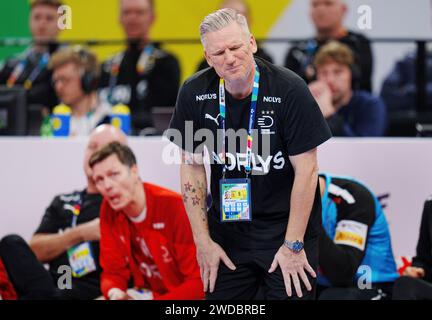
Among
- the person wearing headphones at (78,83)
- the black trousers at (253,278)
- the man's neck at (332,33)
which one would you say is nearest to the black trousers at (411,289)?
the black trousers at (253,278)

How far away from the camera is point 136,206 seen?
365 cm

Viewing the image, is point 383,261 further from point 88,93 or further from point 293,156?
point 88,93

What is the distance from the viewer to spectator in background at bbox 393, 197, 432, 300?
3.36 m

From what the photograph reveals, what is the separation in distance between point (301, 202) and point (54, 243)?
1.65m

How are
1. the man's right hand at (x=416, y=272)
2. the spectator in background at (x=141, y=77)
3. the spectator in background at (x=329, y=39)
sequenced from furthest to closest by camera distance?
the spectator in background at (x=141, y=77) → the spectator in background at (x=329, y=39) → the man's right hand at (x=416, y=272)

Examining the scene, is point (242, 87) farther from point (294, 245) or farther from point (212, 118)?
point (294, 245)

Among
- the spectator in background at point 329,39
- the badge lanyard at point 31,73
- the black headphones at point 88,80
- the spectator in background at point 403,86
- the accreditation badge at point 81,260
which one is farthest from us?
the spectator in background at point 403,86

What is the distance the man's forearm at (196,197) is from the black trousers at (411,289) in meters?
1.07

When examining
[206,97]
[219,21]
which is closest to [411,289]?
[206,97]

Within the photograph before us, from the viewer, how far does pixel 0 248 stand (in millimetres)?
3803

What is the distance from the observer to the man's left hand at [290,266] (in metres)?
2.71

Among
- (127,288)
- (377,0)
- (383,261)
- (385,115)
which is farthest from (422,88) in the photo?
(127,288)

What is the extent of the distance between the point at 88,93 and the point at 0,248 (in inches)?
59.8

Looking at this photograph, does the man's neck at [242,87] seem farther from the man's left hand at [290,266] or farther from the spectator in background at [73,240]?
the spectator in background at [73,240]
